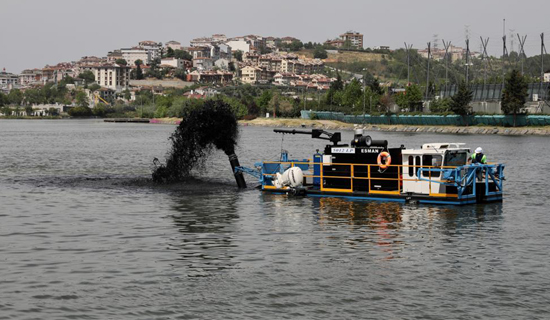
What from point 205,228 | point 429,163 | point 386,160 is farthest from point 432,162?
point 205,228

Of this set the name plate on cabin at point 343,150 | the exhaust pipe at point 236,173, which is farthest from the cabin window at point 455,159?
the exhaust pipe at point 236,173

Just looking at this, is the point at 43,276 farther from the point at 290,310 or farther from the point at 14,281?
the point at 290,310

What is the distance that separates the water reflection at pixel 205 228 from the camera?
2512cm

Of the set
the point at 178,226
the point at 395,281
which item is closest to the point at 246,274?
the point at 395,281

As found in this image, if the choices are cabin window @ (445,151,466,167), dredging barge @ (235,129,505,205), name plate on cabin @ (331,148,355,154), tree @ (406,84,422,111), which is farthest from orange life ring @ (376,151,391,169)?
tree @ (406,84,422,111)

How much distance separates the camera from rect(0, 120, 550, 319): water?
19812 millimetres

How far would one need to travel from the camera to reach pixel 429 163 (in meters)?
35.5

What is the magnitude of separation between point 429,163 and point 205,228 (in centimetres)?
1075

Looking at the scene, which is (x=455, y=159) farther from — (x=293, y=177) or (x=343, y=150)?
(x=293, y=177)

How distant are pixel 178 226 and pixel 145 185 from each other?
17.1 m

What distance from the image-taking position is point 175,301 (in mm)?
20250

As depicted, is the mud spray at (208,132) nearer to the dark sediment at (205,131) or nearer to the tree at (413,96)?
the dark sediment at (205,131)

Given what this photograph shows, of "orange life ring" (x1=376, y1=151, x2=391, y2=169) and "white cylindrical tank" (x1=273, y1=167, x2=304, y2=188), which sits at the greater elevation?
"orange life ring" (x1=376, y1=151, x2=391, y2=169)

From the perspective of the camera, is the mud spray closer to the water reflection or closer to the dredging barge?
the water reflection
